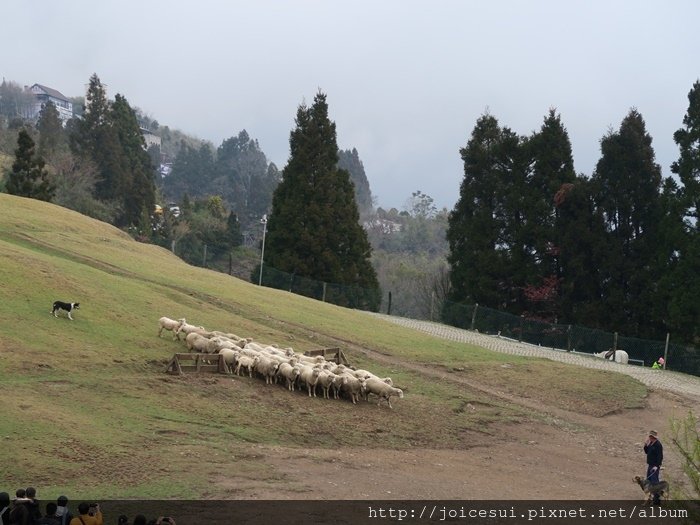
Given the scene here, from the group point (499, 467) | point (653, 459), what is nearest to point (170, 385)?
point (499, 467)

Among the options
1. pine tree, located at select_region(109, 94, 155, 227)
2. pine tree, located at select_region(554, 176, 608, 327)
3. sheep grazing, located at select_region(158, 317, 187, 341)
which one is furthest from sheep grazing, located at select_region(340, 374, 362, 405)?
pine tree, located at select_region(109, 94, 155, 227)

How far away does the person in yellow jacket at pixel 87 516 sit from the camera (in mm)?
12790

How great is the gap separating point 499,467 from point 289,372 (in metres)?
6.97

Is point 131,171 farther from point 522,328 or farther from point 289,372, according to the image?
point 289,372

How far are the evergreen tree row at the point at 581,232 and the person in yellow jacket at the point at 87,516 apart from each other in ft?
142

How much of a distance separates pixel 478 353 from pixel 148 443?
2439cm

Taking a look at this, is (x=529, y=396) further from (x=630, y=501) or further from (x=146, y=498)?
(x=146, y=498)

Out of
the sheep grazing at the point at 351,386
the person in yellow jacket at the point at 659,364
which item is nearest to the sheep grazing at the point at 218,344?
the sheep grazing at the point at 351,386

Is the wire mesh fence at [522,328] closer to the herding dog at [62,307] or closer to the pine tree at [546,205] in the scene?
the pine tree at [546,205]

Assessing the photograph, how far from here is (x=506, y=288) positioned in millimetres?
61844

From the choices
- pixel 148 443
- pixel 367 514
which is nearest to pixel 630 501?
pixel 367 514

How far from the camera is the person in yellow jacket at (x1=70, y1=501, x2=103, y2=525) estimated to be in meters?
12.8

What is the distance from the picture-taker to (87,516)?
42.4ft

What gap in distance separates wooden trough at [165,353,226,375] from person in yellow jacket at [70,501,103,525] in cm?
1303
